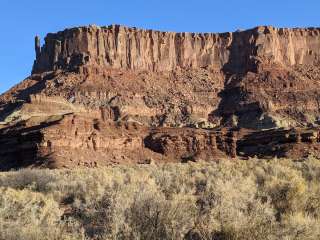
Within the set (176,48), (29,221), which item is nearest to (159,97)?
(176,48)

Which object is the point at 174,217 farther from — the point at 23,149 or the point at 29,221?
the point at 23,149

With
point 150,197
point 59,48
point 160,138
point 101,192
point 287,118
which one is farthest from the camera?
point 59,48

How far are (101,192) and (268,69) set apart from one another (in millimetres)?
108989

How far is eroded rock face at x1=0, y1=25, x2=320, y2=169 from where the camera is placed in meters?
57.1

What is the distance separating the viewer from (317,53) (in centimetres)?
13525

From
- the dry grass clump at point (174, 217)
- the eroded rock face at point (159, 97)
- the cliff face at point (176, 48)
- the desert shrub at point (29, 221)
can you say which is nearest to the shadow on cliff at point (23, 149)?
the eroded rock face at point (159, 97)

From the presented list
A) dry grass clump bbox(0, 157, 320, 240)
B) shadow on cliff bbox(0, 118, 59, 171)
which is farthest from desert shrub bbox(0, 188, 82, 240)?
shadow on cliff bbox(0, 118, 59, 171)

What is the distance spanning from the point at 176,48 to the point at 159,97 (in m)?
26.0

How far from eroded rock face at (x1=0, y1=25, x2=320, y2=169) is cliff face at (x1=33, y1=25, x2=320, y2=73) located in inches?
10.0

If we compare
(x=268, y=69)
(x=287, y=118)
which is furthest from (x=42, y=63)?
(x=287, y=118)

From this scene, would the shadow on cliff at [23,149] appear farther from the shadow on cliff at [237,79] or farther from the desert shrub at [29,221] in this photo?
the shadow on cliff at [237,79]

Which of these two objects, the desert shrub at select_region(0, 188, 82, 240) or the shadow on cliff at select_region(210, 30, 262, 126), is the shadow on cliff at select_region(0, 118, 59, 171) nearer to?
the desert shrub at select_region(0, 188, 82, 240)

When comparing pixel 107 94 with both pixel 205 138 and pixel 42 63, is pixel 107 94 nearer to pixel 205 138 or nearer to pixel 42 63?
pixel 42 63

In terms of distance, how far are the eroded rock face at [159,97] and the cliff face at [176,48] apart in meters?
0.25
